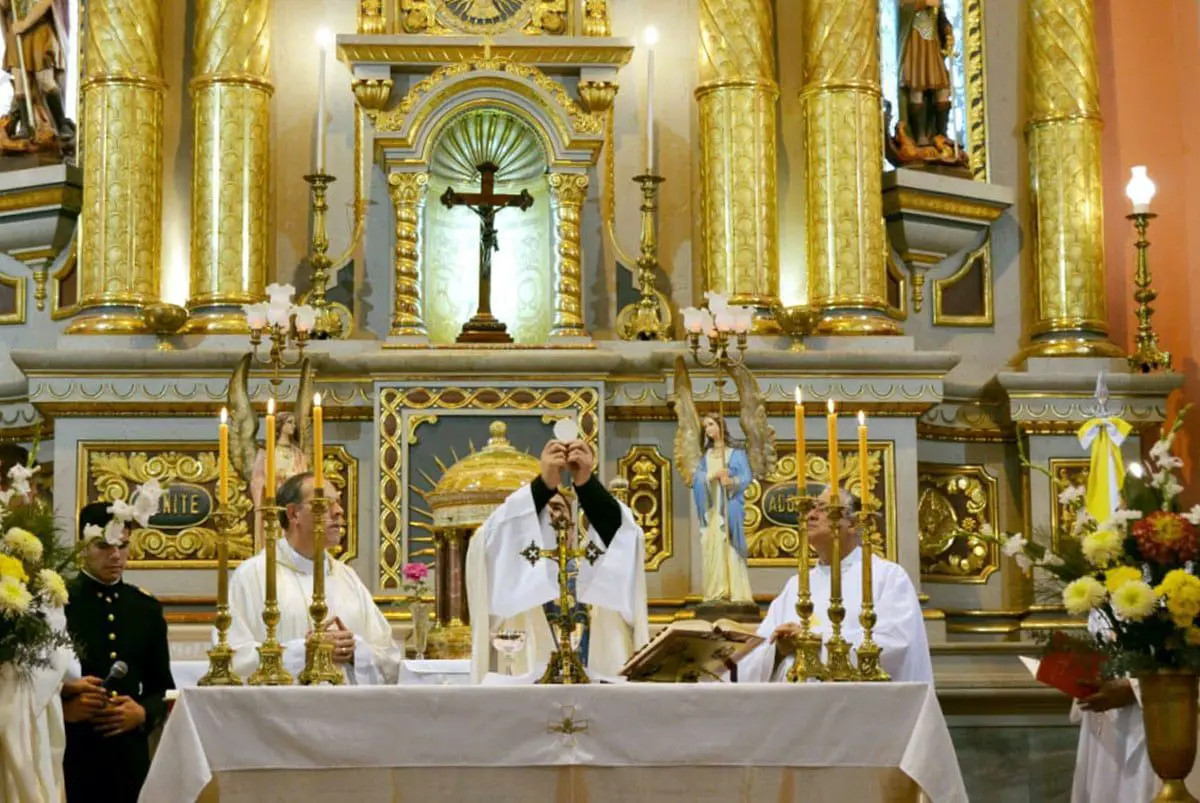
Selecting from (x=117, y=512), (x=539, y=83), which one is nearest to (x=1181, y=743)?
(x=117, y=512)

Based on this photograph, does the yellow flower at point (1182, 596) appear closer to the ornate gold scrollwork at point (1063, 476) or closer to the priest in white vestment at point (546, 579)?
the priest in white vestment at point (546, 579)

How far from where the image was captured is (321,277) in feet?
40.0

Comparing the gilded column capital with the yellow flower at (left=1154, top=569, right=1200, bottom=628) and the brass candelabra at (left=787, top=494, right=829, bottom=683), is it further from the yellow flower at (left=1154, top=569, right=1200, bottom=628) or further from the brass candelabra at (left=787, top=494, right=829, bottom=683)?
the brass candelabra at (left=787, top=494, right=829, bottom=683)

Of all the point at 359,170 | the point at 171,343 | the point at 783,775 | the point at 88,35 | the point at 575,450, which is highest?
the point at 88,35

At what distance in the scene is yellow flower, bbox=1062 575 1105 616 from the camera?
23.3 feet

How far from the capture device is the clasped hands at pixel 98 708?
736cm

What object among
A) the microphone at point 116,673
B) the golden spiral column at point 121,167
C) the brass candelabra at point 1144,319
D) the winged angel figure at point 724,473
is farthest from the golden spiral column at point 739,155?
the microphone at point 116,673

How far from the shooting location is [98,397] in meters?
11.5

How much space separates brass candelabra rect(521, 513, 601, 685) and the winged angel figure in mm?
3857

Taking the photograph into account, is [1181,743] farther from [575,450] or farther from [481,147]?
[481,147]

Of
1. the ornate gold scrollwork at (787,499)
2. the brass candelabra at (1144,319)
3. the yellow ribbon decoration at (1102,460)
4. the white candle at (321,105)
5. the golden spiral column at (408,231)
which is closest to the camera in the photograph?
the yellow ribbon decoration at (1102,460)

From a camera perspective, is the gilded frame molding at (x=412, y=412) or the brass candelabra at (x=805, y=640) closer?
the brass candelabra at (x=805, y=640)

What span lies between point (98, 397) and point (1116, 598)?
250 inches

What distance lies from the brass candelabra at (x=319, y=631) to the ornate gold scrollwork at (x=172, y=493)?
4.71m
